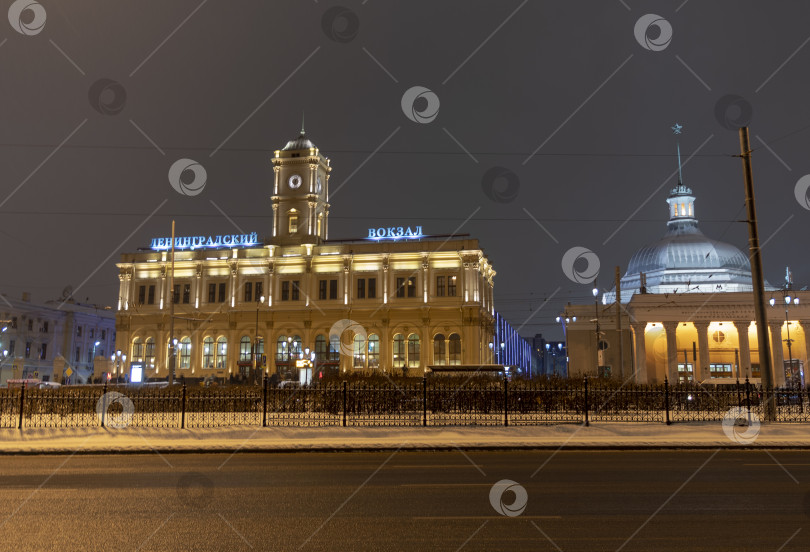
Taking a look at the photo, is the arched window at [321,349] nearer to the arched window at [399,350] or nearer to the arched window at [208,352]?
the arched window at [399,350]

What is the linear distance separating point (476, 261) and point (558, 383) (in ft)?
155

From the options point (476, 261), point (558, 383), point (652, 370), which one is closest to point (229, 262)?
point (476, 261)

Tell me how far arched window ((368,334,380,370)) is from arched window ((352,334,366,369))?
0.71 meters

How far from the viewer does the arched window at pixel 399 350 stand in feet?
242

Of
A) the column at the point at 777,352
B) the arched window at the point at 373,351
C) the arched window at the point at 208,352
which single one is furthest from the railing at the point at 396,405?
the arched window at the point at 208,352

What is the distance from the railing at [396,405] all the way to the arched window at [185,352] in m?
54.0

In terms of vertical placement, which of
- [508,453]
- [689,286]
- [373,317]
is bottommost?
[508,453]

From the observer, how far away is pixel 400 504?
8.80 m

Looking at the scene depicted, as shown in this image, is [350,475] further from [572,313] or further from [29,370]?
[29,370]

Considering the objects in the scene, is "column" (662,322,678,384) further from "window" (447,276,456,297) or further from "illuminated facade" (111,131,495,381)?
"window" (447,276,456,297)

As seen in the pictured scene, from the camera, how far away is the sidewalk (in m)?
16.0

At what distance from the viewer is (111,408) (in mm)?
24828

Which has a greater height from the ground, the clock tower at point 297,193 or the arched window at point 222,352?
the clock tower at point 297,193

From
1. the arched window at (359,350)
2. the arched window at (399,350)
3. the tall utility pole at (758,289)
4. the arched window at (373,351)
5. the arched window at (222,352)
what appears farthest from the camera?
the arched window at (222,352)
